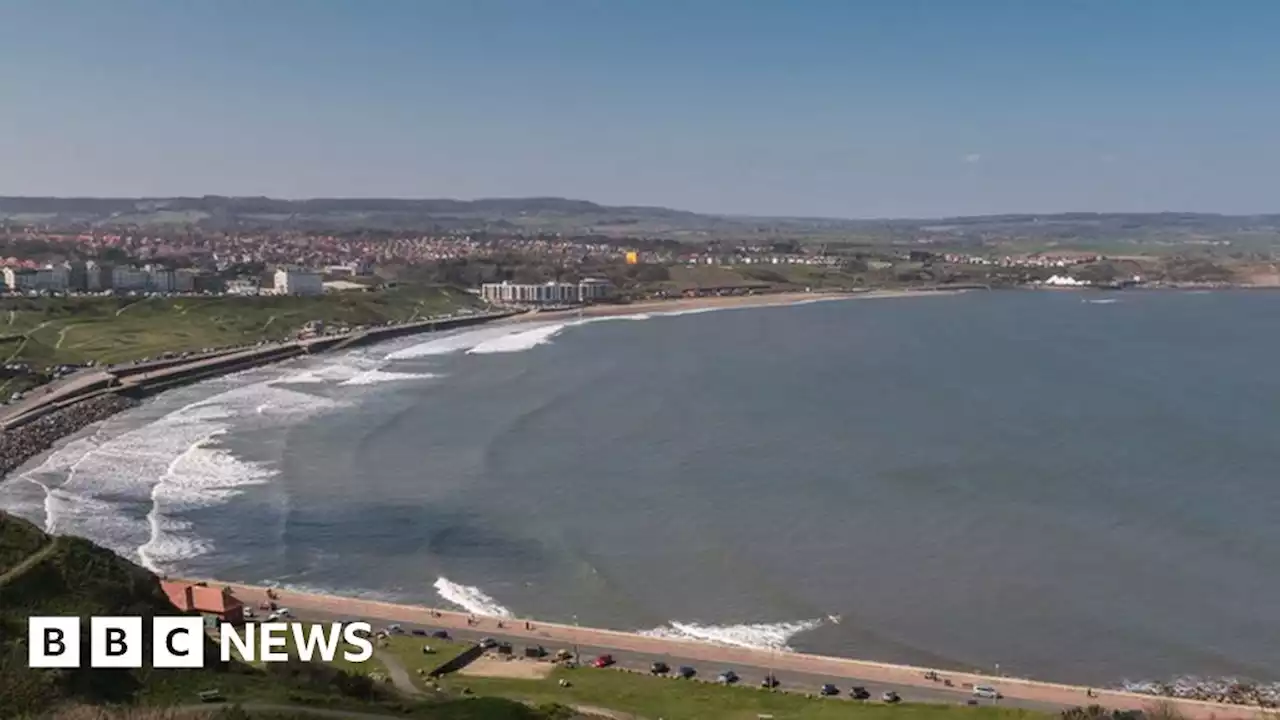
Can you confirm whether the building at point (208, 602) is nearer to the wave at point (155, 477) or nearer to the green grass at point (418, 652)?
Result: the green grass at point (418, 652)

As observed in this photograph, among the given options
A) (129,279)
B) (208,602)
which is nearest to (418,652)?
(208,602)

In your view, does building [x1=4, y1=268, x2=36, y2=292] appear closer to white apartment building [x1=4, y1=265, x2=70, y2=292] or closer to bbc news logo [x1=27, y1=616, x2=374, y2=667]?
white apartment building [x1=4, y1=265, x2=70, y2=292]

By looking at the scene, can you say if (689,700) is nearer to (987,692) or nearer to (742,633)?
(742,633)

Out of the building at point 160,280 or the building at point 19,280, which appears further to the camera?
the building at point 160,280

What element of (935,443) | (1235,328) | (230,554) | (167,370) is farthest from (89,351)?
(1235,328)

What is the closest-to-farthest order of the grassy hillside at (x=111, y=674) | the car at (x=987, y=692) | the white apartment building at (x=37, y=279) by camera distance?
1. the grassy hillside at (x=111, y=674)
2. the car at (x=987, y=692)
3. the white apartment building at (x=37, y=279)

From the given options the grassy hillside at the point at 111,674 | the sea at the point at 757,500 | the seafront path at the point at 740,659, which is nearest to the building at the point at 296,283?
the sea at the point at 757,500
